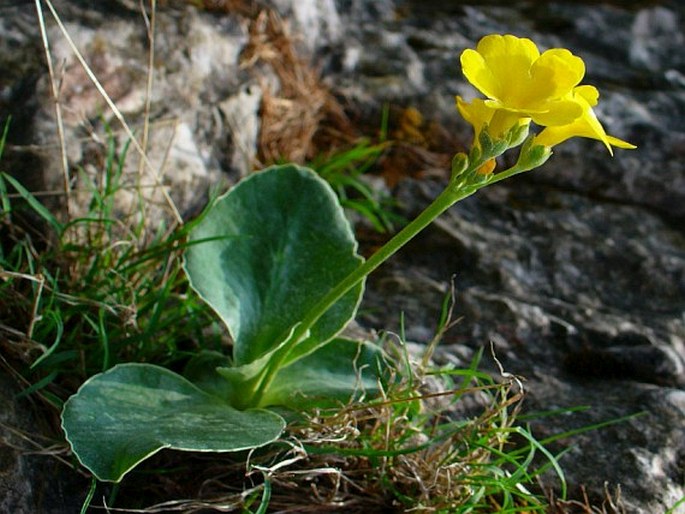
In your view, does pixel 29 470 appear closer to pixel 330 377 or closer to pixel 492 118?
pixel 330 377

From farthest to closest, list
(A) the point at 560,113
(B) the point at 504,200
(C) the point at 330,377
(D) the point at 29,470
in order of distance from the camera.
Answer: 1. (B) the point at 504,200
2. (C) the point at 330,377
3. (D) the point at 29,470
4. (A) the point at 560,113

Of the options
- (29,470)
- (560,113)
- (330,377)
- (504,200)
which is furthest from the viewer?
(504,200)

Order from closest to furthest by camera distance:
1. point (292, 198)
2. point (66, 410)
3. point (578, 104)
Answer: point (578, 104), point (66, 410), point (292, 198)

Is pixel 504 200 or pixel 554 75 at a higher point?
pixel 554 75

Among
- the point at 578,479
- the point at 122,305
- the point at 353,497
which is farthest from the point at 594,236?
the point at 122,305

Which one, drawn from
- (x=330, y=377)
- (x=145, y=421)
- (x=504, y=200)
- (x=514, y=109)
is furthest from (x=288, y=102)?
(x=514, y=109)

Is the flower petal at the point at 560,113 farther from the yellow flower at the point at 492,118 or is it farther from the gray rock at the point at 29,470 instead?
the gray rock at the point at 29,470

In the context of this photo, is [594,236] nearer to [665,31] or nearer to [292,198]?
[292,198]
